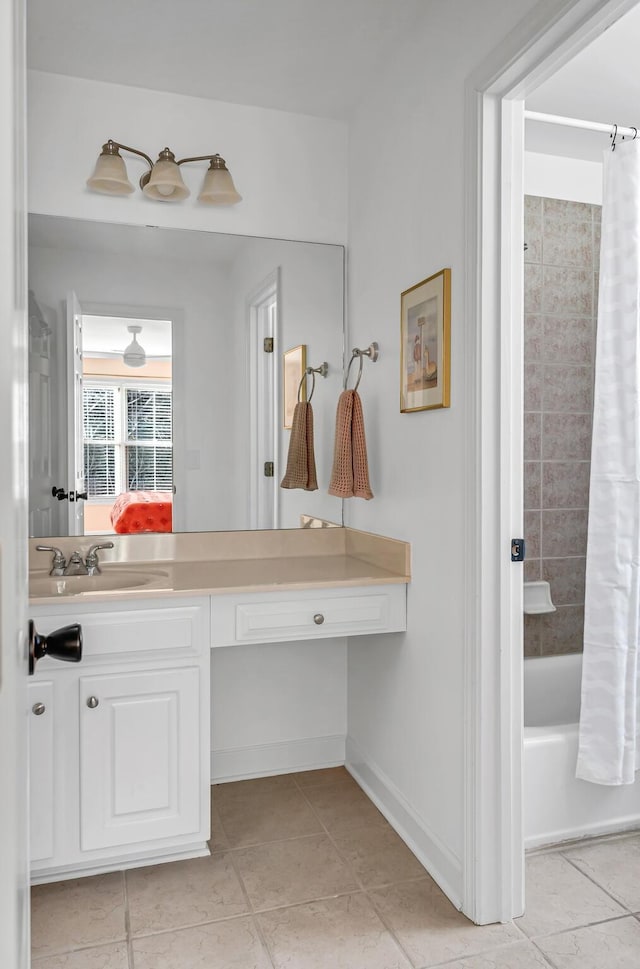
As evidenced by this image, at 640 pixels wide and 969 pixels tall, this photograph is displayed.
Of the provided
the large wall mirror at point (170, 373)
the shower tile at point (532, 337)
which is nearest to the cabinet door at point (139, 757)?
the large wall mirror at point (170, 373)

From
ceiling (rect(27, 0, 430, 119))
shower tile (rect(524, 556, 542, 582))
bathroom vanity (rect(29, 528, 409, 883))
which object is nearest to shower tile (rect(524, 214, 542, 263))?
ceiling (rect(27, 0, 430, 119))

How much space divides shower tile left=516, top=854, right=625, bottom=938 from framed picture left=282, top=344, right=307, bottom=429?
1671 mm

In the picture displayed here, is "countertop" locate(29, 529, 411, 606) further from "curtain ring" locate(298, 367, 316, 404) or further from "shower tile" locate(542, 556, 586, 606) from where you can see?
"shower tile" locate(542, 556, 586, 606)

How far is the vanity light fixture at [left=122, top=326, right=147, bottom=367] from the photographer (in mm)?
2457

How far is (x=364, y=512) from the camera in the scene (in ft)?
8.39

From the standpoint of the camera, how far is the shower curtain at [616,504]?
2.12m

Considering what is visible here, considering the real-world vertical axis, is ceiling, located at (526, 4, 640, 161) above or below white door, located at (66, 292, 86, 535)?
above

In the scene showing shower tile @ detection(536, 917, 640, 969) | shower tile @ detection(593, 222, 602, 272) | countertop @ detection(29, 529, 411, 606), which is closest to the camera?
shower tile @ detection(536, 917, 640, 969)

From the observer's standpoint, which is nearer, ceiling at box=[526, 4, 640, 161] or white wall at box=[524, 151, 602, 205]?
ceiling at box=[526, 4, 640, 161]

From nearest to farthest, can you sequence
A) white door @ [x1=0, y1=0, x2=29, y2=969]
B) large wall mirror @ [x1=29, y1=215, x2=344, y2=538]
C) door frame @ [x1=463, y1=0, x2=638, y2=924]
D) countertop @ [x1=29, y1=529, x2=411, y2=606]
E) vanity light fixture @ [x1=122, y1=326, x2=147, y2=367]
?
white door @ [x1=0, y1=0, x2=29, y2=969] → door frame @ [x1=463, y1=0, x2=638, y2=924] → countertop @ [x1=29, y1=529, x2=411, y2=606] → large wall mirror @ [x1=29, y1=215, x2=344, y2=538] → vanity light fixture @ [x1=122, y1=326, x2=147, y2=367]

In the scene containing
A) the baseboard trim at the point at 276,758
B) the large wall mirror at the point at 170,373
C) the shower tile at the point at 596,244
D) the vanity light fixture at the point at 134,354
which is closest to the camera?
the large wall mirror at the point at 170,373

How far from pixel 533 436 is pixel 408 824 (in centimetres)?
156

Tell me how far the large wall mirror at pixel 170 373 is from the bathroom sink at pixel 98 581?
0.69ft

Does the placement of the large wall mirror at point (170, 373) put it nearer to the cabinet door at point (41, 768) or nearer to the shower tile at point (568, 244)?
the cabinet door at point (41, 768)
